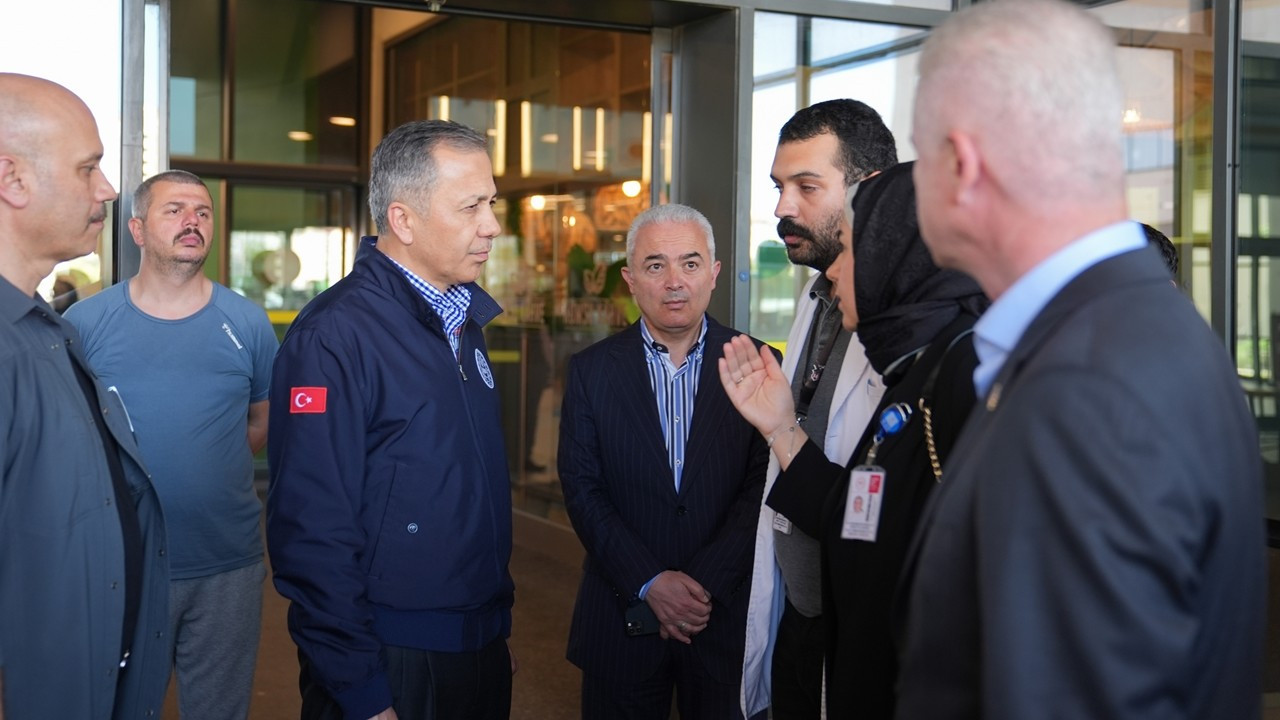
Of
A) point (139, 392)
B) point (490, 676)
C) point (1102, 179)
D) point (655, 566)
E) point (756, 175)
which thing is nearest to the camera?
point (1102, 179)

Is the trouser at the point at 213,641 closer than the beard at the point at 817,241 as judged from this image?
No

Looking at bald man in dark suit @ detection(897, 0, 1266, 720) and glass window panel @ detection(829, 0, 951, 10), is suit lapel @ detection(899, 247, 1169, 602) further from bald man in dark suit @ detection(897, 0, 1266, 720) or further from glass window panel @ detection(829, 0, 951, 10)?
glass window panel @ detection(829, 0, 951, 10)

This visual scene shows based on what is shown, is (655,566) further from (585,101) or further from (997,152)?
(585,101)

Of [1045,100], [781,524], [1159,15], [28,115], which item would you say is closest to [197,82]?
[1159,15]

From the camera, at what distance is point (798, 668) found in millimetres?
2258

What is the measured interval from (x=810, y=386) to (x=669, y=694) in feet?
3.57

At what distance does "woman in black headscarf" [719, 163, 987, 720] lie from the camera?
1576 millimetres

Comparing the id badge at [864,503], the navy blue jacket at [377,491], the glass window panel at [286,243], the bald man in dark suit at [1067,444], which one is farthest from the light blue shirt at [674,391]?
the glass window panel at [286,243]

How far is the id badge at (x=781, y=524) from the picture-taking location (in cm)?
228

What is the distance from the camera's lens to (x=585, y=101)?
8.01 m

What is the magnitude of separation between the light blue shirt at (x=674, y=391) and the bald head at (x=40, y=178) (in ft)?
5.10

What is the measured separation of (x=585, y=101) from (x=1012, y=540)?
7329 mm

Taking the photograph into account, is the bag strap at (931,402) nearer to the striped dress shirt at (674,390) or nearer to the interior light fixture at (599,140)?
the striped dress shirt at (674,390)

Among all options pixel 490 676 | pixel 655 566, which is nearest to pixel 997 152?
pixel 490 676
